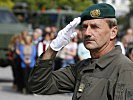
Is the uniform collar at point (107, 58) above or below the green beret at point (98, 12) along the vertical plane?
below

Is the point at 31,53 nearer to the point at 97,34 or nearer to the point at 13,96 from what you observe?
the point at 13,96

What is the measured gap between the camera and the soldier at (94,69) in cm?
357

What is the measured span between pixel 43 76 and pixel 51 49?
205 mm

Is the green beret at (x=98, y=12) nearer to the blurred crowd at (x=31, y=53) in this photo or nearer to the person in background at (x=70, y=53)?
the blurred crowd at (x=31, y=53)

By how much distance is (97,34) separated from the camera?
12.5 ft

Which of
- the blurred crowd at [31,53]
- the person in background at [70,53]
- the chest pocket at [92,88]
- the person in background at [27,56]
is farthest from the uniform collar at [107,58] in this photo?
the person in background at [27,56]

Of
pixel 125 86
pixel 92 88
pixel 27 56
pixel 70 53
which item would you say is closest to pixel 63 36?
pixel 92 88

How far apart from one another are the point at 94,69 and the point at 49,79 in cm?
44

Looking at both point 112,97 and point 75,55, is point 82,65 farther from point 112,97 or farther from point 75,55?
point 75,55

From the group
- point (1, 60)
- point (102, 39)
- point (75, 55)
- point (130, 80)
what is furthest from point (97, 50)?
point (1, 60)

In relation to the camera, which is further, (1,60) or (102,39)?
(1,60)

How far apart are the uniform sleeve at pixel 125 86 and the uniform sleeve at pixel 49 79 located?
65cm

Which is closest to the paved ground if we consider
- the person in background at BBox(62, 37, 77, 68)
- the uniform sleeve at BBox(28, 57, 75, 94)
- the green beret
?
the person in background at BBox(62, 37, 77, 68)

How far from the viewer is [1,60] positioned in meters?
17.6
